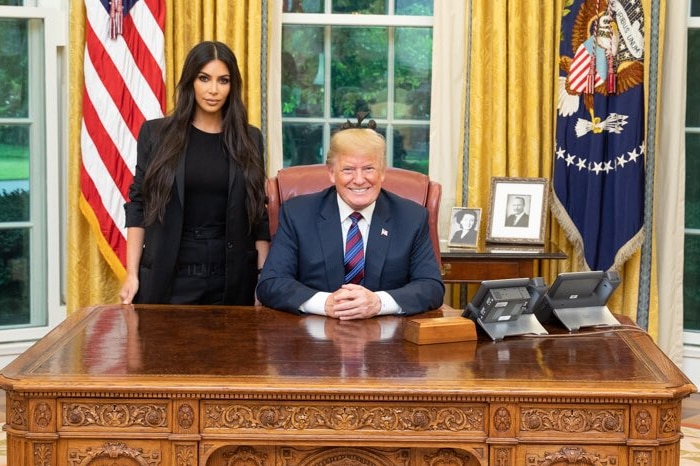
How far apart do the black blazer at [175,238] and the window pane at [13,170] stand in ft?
6.21

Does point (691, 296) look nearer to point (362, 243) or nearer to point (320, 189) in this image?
point (320, 189)

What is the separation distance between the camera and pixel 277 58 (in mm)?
5758

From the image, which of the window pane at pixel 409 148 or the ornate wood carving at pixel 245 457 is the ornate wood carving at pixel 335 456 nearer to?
the ornate wood carving at pixel 245 457

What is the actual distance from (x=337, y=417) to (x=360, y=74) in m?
3.66

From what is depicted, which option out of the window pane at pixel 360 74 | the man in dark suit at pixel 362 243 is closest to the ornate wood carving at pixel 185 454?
the man in dark suit at pixel 362 243

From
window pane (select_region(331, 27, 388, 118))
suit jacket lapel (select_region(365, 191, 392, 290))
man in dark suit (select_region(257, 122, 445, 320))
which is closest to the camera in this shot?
man in dark suit (select_region(257, 122, 445, 320))

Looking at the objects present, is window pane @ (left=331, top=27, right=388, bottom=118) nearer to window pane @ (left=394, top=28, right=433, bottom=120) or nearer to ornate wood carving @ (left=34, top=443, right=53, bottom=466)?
window pane @ (left=394, top=28, right=433, bottom=120)

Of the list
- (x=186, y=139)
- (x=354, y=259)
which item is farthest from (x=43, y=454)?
(x=186, y=139)

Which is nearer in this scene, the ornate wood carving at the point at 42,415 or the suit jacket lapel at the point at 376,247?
the ornate wood carving at the point at 42,415

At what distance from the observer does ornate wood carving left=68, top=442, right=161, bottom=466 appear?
259cm

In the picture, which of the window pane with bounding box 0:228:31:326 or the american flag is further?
the window pane with bounding box 0:228:31:326

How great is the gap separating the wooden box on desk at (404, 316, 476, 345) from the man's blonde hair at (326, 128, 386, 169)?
0.66 m

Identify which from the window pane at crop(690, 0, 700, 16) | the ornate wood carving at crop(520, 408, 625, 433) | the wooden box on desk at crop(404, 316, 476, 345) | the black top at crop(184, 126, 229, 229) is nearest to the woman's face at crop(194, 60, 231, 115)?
the black top at crop(184, 126, 229, 229)

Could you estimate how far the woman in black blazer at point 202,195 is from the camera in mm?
4055
